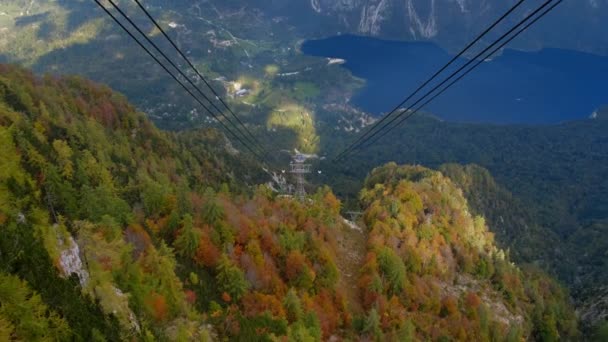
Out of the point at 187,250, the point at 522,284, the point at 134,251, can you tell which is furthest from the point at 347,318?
the point at 522,284

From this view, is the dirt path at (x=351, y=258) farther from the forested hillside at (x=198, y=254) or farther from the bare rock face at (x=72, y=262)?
the bare rock face at (x=72, y=262)

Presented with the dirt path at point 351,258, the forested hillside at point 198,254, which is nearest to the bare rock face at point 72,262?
the forested hillside at point 198,254

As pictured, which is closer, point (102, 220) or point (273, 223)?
point (102, 220)

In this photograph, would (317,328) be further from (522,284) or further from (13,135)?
(522,284)

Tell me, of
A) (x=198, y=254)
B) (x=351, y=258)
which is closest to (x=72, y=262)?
(x=198, y=254)

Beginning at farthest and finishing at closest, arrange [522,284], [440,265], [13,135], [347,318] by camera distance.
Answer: [522,284], [440,265], [347,318], [13,135]

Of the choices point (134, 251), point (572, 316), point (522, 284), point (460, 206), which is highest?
point (134, 251)

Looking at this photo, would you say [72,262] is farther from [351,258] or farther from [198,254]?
[351,258]

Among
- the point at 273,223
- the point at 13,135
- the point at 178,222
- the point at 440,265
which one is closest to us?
the point at 13,135

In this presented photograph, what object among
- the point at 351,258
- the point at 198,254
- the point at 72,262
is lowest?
the point at 351,258
